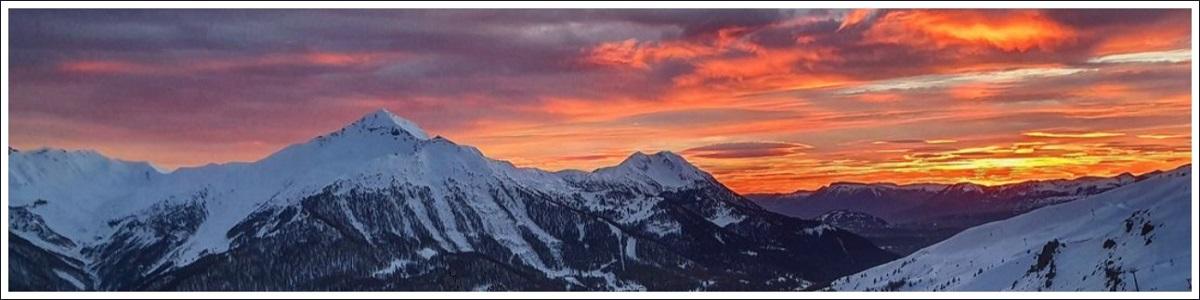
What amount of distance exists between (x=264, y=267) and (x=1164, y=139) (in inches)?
1109

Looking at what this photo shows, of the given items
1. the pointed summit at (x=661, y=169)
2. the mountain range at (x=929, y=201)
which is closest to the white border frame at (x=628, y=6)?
the mountain range at (x=929, y=201)

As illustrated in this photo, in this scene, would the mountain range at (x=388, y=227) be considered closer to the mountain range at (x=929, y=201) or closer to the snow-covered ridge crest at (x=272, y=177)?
the snow-covered ridge crest at (x=272, y=177)

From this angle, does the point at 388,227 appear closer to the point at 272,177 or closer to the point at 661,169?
the point at 272,177

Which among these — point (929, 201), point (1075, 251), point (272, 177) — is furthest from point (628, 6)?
point (272, 177)

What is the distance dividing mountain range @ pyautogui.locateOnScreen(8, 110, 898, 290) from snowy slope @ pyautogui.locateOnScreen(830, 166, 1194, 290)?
178 centimetres

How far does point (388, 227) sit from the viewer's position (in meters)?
59.4

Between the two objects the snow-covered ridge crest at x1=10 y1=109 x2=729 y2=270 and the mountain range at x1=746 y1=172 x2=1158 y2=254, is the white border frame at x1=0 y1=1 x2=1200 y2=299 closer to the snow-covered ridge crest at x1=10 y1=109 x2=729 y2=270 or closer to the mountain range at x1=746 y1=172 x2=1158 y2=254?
the snow-covered ridge crest at x1=10 y1=109 x2=729 y2=270

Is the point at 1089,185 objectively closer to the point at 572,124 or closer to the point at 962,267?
the point at 962,267

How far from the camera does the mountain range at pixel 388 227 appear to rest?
3891cm

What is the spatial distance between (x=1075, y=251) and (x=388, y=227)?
31.9m

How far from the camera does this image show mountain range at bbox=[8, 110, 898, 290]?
38.9 m

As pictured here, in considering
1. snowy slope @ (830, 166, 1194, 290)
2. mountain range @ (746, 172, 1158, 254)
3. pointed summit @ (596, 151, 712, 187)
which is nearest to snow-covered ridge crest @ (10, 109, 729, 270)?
pointed summit @ (596, 151, 712, 187)

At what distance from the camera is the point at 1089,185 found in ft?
114

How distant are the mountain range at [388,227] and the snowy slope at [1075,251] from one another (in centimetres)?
178
